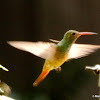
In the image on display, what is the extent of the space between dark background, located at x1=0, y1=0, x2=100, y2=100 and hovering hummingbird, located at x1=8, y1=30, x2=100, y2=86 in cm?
5

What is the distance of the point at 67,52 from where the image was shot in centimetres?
84

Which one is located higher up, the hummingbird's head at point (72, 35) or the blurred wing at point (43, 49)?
the hummingbird's head at point (72, 35)

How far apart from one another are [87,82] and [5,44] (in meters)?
0.42

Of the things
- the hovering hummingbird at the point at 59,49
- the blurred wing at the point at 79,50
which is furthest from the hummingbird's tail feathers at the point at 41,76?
the blurred wing at the point at 79,50

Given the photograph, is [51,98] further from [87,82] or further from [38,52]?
[38,52]

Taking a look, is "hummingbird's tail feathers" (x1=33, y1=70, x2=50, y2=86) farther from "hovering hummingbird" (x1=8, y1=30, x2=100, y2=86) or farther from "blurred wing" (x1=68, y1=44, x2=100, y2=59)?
"blurred wing" (x1=68, y1=44, x2=100, y2=59)

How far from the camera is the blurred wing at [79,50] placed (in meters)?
0.85

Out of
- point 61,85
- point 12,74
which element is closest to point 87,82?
point 61,85

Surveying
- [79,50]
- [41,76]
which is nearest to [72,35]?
[79,50]

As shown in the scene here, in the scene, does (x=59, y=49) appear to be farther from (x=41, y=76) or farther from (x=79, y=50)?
(x=41, y=76)

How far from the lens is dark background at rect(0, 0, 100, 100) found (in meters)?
0.93

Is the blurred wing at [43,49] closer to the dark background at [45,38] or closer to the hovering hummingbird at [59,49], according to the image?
the hovering hummingbird at [59,49]

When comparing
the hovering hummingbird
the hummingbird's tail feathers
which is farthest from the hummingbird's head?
the hummingbird's tail feathers

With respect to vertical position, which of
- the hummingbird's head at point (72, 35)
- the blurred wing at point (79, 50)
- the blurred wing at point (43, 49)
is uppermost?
the hummingbird's head at point (72, 35)
